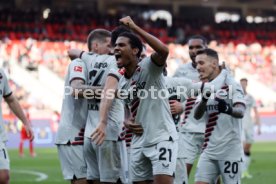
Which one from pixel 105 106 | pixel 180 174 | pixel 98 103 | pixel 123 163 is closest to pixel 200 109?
pixel 180 174

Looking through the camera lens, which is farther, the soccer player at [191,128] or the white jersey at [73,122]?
the soccer player at [191,128]

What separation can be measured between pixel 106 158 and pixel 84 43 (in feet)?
94.6

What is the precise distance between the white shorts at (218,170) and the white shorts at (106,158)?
44.5 inches

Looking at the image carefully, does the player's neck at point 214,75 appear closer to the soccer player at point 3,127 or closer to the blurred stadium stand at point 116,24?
the soccer player at point 3,127

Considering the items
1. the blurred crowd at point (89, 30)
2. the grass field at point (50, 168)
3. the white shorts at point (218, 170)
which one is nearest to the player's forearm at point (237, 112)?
the white shorts at point (218, 170)

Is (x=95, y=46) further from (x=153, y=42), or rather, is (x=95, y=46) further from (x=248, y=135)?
(x=248, y=135)

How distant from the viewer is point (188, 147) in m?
10.8

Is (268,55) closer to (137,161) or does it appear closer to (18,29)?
(18,29)

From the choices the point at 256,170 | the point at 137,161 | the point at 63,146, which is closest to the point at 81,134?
the point at 63,146

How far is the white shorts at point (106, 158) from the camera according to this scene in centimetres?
848

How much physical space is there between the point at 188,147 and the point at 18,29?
28.0 m

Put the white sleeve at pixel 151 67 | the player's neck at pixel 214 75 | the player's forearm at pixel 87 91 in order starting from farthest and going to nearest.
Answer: the player's neck at pixel 214 75, the player's forearm at pixel 87 91, the white sleeve at pixel 151 67

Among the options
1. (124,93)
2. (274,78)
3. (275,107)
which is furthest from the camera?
(274,78)

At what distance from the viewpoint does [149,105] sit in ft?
24.5
